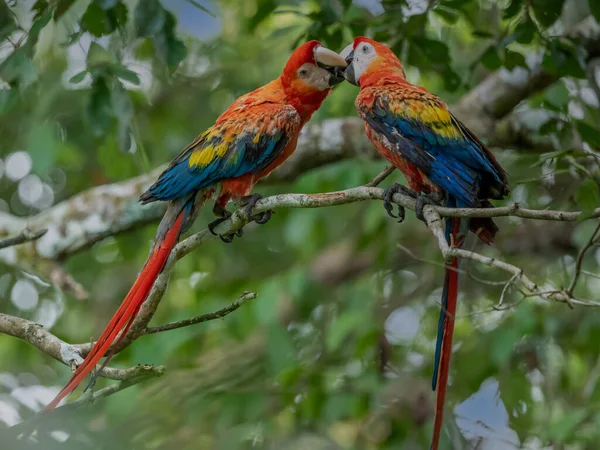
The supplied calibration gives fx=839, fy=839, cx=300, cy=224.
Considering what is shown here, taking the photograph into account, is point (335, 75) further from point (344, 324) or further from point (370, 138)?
point (344, 324)

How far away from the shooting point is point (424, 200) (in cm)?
238

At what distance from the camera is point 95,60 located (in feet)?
9.45

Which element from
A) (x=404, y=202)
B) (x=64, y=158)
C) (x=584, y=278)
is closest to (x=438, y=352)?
(x=404, y=202)

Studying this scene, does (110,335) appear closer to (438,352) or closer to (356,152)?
(438,352)

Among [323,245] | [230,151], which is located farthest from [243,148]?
[323,245]

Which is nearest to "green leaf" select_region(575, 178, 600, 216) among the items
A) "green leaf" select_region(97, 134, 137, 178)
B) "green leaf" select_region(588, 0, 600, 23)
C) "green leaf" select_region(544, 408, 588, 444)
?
"green leaf" select_region(588, 0, 600, 23)

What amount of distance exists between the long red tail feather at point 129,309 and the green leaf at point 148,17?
1.93ft

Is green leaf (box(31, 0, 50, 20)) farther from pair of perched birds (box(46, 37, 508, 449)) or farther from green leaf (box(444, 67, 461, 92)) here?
green leaf (box(444, 67, 461, 92))

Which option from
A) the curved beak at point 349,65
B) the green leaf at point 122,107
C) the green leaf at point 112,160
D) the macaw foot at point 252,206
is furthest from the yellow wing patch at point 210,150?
the green leaf at point 112,160

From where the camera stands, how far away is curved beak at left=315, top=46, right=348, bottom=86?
2.78 m

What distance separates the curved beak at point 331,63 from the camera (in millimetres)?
2783

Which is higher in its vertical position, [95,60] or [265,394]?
[95,60]

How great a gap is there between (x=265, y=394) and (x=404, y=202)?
183cm

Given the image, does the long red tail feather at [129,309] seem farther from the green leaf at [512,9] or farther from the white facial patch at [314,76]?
the green leaf at [512,9]
